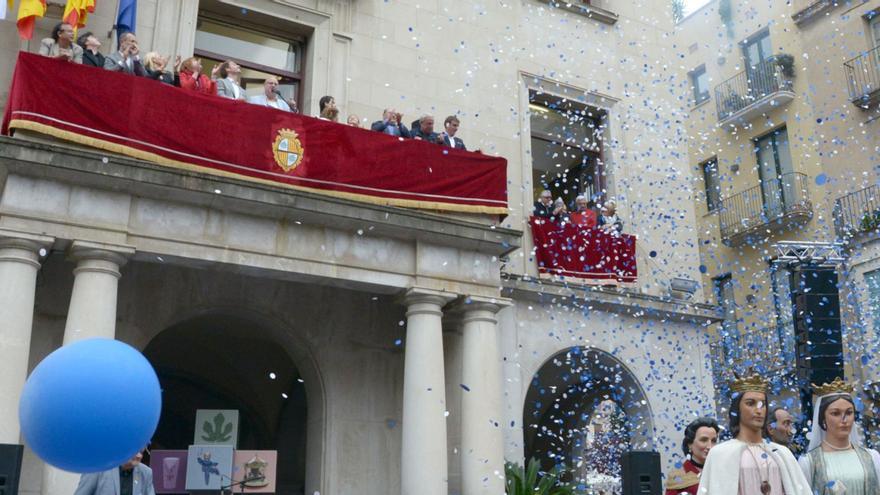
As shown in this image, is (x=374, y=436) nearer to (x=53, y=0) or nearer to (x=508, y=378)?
(x=508, y=378)

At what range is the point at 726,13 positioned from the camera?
99.7ft

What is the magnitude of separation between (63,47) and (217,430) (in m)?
5.48

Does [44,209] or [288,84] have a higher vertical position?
[288,84]

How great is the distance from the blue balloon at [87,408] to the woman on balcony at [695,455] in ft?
15.8

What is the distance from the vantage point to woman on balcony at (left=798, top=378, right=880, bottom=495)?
714cm

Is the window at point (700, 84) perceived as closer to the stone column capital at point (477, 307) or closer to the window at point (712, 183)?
the window at point (712, 183)

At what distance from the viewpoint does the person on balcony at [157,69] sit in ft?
39.0

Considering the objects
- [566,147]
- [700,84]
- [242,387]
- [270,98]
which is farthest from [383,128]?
[700,84]

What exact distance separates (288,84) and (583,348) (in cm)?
679

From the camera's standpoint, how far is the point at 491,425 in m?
12.7

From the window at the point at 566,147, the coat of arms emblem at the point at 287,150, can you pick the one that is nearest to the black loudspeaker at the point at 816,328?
the window at the point at 566,147

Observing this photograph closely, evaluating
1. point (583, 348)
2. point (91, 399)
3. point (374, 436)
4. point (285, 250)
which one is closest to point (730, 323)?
point (583, 348)

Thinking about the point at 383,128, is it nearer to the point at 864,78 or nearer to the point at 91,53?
the point at 91,53

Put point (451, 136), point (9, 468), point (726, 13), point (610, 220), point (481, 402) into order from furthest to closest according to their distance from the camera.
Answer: point (726, 13) → point (610, 220) → point (451, 136) → point (481, 402) → point (9, 468)
